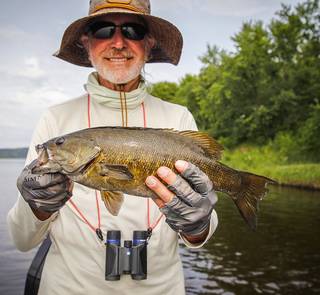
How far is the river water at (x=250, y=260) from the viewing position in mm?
10461

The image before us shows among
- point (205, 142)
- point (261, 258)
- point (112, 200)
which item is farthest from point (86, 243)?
point (261, 258)

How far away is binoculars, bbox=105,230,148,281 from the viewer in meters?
3.20

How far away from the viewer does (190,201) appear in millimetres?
2777

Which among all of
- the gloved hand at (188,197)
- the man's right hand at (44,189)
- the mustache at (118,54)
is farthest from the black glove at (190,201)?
the mustache at (118,54)

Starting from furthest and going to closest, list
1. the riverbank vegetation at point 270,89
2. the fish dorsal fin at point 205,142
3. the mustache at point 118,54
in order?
the riverbank vegetation at point 270,89 < the mustache at point 118,54 < the fish dorsal fin at point 205,142

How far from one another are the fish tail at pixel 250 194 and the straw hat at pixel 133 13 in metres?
1.57

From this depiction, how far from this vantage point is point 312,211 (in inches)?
758

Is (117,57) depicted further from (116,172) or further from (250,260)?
(250,260)

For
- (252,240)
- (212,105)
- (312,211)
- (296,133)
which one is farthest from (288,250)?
(212,105)

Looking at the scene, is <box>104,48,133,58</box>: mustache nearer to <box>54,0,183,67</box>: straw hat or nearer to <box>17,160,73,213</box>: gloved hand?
<box>54,0,183,67</box>: straw hat

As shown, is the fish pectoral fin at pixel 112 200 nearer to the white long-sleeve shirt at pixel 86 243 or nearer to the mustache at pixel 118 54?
the white long-sleeve shirt at pixel 86 243

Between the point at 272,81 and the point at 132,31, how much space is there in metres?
42.8

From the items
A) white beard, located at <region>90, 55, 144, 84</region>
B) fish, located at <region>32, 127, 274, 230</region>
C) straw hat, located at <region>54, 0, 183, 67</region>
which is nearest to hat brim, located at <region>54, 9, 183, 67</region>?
straw hat, located at <region>54, 0, 183, 67</region>

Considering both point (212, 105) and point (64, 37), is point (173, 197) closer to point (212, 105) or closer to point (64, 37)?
point (64, 37)
